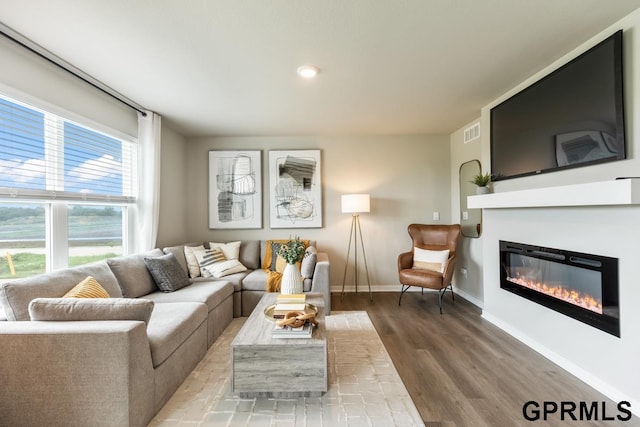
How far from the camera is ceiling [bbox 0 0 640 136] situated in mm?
1682

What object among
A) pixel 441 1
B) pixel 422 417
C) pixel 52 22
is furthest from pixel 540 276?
pixel 52 22

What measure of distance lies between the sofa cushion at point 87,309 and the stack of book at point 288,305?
0.86 meters

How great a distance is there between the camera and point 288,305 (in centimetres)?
224

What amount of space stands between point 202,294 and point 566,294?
3.12 metres

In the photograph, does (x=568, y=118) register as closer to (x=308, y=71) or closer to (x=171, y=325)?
(x=308, y=71)

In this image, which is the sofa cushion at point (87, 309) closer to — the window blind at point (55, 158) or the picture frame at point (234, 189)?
the window blind at point (55, 158)

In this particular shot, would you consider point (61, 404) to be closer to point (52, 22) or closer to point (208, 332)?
point (208, 332)

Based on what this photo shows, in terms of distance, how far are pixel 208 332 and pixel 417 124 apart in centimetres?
355

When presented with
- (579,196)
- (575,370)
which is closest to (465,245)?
(575,370)

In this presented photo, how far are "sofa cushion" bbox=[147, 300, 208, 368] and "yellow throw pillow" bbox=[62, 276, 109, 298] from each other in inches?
15.5

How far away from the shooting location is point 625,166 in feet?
5.92

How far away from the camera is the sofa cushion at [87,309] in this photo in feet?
5.09

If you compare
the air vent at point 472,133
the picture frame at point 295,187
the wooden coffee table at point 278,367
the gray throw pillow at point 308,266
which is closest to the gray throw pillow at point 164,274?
the gray throw pillow at point 308,266

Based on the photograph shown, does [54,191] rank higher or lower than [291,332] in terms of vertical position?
higher
